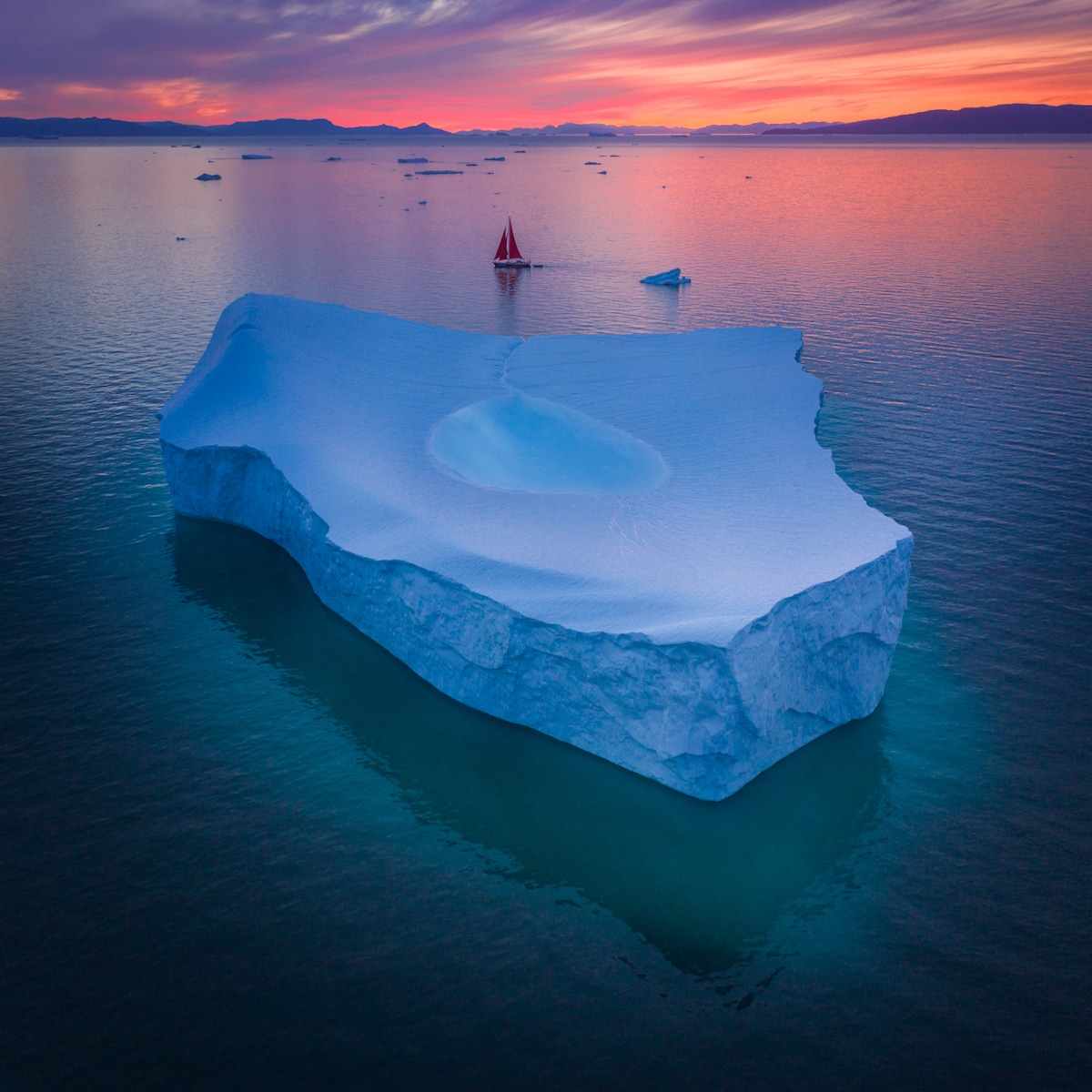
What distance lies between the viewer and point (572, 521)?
17188 mm

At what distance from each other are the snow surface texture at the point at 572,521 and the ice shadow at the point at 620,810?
0.47 m

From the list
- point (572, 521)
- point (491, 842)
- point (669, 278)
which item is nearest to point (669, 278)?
point (669, 278)

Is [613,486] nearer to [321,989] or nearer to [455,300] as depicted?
[321,989]

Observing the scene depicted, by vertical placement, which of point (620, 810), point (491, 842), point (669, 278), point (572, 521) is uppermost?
point (669, 278)

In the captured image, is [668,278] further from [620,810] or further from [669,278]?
[620,810]

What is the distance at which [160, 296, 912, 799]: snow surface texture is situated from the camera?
43.3 feet

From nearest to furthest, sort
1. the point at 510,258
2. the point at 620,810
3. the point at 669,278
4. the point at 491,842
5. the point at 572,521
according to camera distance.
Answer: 1. the point at 491,842
2. the point at 620,810
3. the point at 572,521
4. the point at 669,278
5. the point at 510,258

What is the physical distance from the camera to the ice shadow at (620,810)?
11.6m

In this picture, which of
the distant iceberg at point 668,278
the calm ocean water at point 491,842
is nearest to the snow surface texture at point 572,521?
the calm ocean water at point 491,842

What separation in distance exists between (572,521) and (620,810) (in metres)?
6.34

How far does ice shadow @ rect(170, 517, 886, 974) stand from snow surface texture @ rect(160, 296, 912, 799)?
1.53ft

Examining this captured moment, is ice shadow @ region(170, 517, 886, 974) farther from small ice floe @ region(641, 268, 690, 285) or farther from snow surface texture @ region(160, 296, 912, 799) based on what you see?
small ice floe @ region(641, 268, 690, 285)

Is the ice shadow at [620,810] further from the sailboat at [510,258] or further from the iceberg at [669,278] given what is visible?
the sailboat at [510,258]

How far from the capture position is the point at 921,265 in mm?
55375
